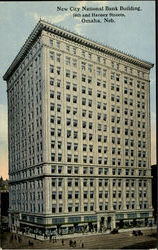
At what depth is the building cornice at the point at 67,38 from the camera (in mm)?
30841

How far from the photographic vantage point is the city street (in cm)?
2697

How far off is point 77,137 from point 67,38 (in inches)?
426

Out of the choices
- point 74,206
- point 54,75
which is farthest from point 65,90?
point 74,206

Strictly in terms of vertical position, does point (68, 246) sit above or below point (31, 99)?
below

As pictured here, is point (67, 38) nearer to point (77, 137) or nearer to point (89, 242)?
point (77, 137)

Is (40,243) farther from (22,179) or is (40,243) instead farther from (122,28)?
(122,28)

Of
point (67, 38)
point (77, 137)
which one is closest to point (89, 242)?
point (77, 137)

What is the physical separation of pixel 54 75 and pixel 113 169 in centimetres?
1257

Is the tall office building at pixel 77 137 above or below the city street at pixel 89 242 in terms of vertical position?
above

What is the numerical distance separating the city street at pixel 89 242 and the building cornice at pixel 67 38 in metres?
14.5

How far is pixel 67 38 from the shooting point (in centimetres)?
3581

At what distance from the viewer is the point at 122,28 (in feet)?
92.5

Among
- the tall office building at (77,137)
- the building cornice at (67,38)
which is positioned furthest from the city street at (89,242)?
the building cornice at (67,38)

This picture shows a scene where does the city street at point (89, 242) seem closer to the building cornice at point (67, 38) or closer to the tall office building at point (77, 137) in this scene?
the tall office building at point (77, 137)
